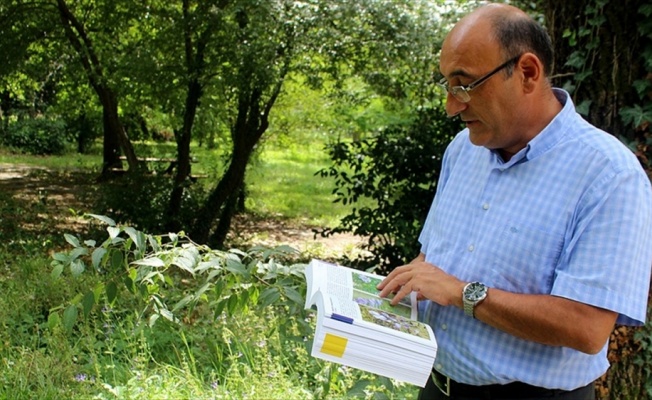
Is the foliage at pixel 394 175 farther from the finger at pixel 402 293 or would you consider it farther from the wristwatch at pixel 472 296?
the wristwatch at pixel 472 296

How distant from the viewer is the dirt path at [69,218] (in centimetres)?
1114

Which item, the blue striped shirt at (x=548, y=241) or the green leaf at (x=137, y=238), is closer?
the blue striped shirt at (x=548, y=241)

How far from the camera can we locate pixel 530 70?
175 cm

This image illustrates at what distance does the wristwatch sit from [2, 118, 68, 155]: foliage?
24.3m

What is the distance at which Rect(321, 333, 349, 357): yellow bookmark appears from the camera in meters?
1.61

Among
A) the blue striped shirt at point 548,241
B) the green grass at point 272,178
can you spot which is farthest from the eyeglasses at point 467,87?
the green grass at point 272,178

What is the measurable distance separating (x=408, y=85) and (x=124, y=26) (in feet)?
15.1

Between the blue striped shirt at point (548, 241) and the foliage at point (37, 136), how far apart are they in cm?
2414

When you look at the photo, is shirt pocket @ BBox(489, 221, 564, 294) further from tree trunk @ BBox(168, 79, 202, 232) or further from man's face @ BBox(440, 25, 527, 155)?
tree trunk @ BBox(168, 79, 202, 232)

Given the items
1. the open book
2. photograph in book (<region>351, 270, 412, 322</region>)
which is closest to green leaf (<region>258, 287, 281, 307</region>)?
photograph in book (<region>351, 270, 412, 322</region>)

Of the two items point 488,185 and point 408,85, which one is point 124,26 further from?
point 488,185

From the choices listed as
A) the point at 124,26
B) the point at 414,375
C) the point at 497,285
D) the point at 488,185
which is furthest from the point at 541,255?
the point at 124,26

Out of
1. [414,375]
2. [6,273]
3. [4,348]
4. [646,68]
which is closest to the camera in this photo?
[414,375]

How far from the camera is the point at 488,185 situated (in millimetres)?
1913
